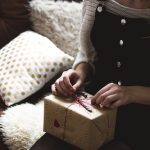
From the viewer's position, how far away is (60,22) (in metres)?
1.68

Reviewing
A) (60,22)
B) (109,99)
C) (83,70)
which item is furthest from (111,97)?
(60,22)

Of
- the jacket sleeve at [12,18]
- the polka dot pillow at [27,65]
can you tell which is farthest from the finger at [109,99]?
the jacket sleeve at [12,18]

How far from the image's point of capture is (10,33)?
1721 millimetres

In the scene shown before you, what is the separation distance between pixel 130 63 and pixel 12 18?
720 mm

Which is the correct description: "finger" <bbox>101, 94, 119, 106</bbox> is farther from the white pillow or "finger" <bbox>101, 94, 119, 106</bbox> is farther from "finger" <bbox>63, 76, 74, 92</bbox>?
the white pillow

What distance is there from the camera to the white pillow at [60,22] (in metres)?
1.67

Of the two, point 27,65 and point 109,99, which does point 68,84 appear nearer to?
point 109,99

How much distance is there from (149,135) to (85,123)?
0.88 ft

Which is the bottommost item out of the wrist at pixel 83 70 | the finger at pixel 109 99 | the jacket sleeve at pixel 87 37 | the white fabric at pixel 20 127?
the white fabric at pixel 20 127

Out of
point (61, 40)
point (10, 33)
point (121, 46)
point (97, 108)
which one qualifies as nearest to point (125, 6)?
point (121, 46)

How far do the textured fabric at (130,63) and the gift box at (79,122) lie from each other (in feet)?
0.34

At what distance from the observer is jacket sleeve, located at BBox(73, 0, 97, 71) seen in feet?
4.25

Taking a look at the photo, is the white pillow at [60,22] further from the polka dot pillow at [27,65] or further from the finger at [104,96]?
the finger at [104,96]

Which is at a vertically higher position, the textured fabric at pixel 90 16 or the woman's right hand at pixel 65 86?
the textured fabric at pixel 90 16
